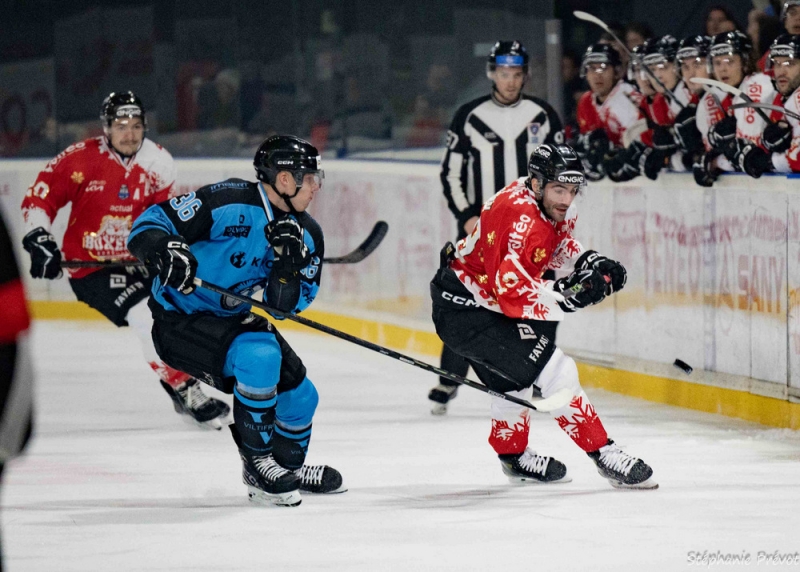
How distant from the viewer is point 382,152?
8.78 metres

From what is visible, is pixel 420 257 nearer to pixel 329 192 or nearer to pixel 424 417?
pixel 329 192

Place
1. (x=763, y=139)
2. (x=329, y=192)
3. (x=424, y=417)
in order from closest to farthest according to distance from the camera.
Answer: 1. (x=763, y=139)
2. (x=424, y=417)
3. (x=329, y=192)

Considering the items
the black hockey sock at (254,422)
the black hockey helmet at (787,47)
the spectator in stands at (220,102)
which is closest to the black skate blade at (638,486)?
the black hockey sock at (254,422)

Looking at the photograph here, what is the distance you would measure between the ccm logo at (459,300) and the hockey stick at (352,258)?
0.70m

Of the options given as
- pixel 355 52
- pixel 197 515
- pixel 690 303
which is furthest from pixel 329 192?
pixel 197 515

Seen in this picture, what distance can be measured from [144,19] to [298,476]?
6.42 metres

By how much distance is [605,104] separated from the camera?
272 inches

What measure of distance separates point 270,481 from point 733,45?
268 cm

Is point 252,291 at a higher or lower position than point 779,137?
lower

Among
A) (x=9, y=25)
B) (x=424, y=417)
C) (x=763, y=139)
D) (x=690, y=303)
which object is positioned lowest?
(x=424, y=417)

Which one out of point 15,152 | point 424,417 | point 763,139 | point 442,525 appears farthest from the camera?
point 15,152

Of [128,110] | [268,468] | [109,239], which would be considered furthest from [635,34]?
[268,468]

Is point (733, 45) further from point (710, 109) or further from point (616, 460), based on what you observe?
point (616, 460)

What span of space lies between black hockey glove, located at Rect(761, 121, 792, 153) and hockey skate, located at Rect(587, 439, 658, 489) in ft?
5.30
